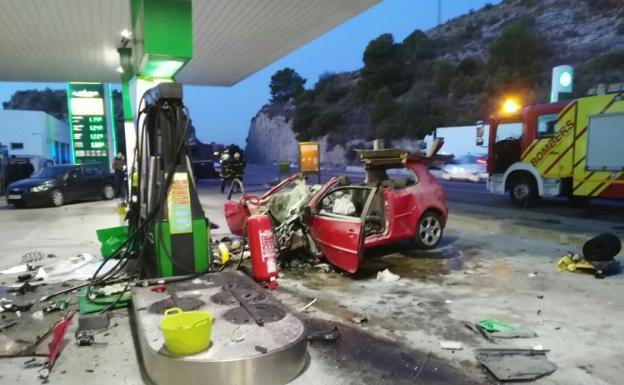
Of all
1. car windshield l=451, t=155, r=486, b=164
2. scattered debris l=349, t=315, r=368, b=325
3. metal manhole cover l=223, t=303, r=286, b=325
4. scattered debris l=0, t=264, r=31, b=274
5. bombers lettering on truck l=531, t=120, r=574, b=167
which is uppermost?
bombers lettering on truck l=531, t=120, r=574, b=167

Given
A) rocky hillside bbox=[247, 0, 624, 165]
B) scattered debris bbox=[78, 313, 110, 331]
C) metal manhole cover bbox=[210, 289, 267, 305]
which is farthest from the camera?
rocky hillside bbox=[247, 0, 624, 165]

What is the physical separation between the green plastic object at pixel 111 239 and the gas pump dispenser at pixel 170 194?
1609 millimetres

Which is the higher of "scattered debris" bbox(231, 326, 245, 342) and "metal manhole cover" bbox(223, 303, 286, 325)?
"metal manhole cover" bbox(223, 303, 286, 325)

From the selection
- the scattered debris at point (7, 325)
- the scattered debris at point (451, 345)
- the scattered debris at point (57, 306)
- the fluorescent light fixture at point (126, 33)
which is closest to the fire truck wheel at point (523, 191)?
the scattered debris at point (451, 345)

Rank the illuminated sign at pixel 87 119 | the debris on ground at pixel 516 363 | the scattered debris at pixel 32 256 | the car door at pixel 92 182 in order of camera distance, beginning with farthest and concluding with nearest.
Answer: the illuminated sign at pixel 87 119 < the car door at pixel 92 182 < the scattered debris at pixel 32 256 < the debris on ground at pixel 516 363

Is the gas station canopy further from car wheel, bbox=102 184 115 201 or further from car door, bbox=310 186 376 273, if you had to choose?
car door, bbox=310 186 376 273

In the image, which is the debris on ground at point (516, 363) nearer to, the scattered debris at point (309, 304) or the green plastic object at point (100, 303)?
the scattered debris at point (309, 304)

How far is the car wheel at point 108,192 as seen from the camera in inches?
620

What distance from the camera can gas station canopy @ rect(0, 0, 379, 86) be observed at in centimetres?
914

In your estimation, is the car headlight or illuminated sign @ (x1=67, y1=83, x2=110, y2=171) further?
illuminated sign @ (x1=67, y1=83, x2=110, y2=171)

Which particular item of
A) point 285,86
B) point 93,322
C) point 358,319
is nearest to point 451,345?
point 358,319

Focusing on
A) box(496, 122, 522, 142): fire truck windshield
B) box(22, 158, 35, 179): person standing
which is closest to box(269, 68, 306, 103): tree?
box(22, 158, 35, 179): person standing

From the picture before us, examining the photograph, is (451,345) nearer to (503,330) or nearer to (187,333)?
(503,330)

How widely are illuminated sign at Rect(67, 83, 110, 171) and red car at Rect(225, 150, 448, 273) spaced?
51.2 ft
